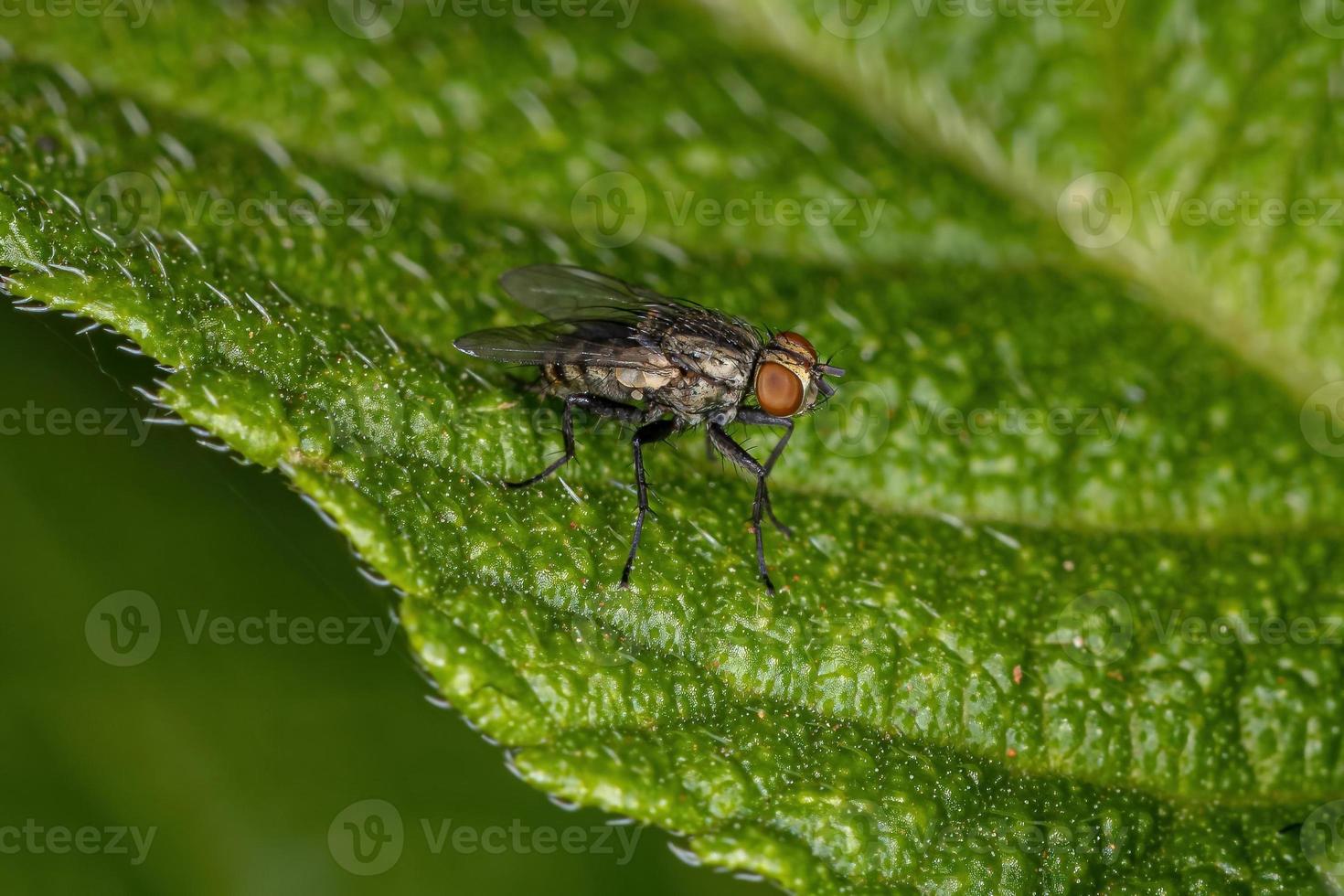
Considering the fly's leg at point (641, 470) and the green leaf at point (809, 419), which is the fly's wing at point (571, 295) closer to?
the green leaf at point (809, 419)

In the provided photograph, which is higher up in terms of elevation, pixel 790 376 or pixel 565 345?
pixel 790 376

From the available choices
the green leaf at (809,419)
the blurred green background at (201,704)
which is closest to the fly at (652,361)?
the green leaf at (809,419)

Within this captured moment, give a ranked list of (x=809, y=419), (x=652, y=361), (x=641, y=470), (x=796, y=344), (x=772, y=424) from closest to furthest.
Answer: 1. (x=641, y=470)
2. (x=796, y=344)
3. (x=652, y=361)
4. (x=772, y=424)
5. (x=809, y=419)

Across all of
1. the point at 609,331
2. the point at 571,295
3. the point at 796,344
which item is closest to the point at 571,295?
the point at 571,295

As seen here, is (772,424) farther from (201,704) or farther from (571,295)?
(201,704)

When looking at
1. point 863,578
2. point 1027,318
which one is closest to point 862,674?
point 863,578

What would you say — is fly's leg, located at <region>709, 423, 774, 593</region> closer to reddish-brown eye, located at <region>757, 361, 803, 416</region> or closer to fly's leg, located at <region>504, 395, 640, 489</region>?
reddish-brown eye, located at <region>757, 361, 803, 416</region>
